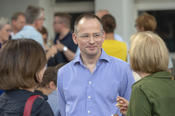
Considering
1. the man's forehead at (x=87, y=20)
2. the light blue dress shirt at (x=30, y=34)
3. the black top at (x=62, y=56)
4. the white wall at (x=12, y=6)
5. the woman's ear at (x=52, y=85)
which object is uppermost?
the man's forehead at (x=87, y=20)

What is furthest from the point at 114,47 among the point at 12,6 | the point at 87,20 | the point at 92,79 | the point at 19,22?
the point at 12,6

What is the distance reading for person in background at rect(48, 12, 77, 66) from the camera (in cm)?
547

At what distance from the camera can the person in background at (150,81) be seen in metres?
2.29

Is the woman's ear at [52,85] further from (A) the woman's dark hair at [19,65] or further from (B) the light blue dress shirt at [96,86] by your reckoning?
(A) the woman's dark hair at [19,65]

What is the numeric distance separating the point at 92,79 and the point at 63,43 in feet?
9.55

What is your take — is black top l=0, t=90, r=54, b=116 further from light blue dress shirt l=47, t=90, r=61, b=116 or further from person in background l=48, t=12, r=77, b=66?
person in background l=48, t=12, r=77, b=66

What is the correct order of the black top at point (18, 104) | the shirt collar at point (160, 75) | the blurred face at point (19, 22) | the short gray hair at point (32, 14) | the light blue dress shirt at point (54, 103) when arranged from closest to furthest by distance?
the black top at point (18, 104), the shirt collar at point (160, 75), the light blue dress shirt at point (54, 103), the short gray hair at point (32, 14), the blurred face at point (19, 22)

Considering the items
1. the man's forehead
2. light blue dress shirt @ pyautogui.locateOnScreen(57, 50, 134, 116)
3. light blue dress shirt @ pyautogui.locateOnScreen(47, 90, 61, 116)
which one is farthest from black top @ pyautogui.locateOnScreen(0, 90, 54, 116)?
light blue dress shirt @ pyautogui.locateOnScreen(47, 90, 61, 116)

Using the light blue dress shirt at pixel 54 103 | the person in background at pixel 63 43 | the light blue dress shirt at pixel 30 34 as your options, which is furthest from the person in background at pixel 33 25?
the light blue dress shirt at pixel 54 103

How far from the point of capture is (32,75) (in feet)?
7.82

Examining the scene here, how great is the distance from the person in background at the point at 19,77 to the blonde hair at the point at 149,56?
26.3 inches

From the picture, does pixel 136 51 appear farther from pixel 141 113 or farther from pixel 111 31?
pixel 111 31

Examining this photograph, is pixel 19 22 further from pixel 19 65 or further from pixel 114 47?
pixel 19 65

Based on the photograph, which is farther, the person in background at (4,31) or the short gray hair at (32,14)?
the person in background at (4,31)
